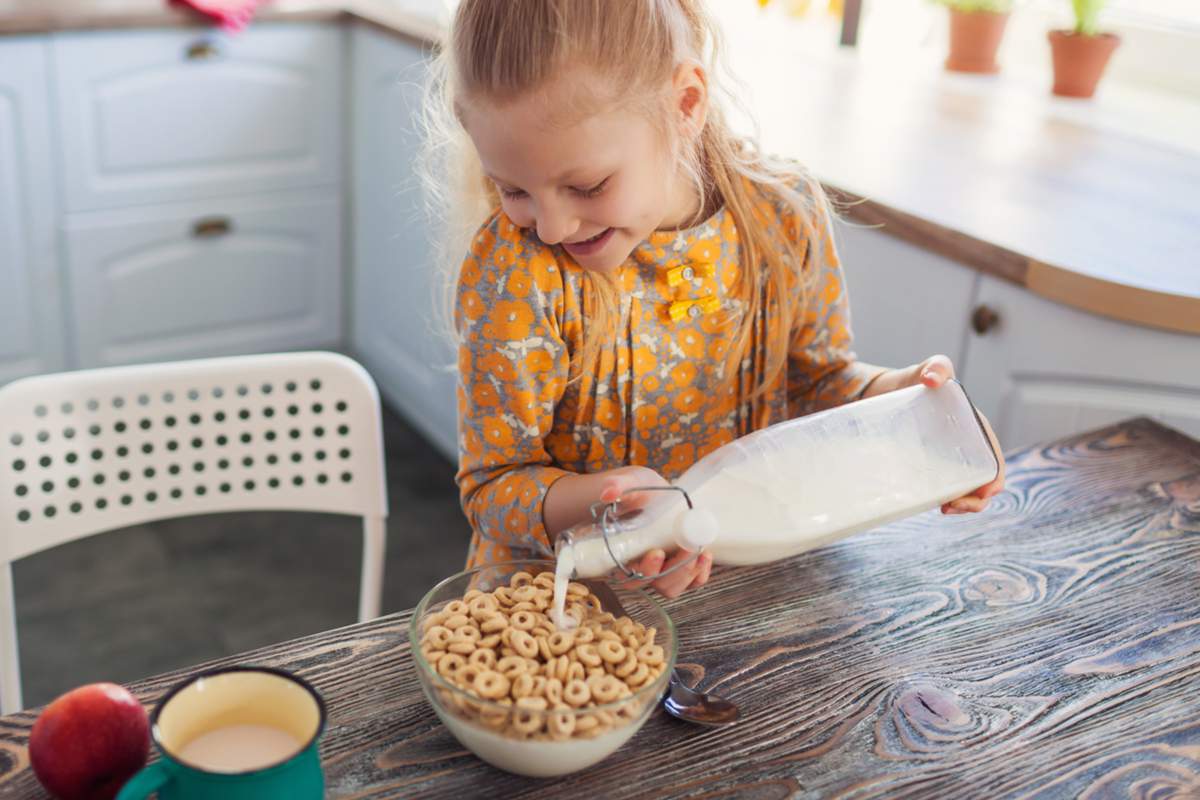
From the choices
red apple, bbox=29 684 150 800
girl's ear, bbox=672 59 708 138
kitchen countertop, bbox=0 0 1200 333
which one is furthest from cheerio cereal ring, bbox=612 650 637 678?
kitchen countertop, bbox=0 0 1200 333

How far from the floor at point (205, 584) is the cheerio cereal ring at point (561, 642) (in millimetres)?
1346

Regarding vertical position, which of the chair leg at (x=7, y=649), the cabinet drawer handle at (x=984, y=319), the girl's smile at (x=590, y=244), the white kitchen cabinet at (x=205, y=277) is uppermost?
the girl's smile at (x=590, y=244)

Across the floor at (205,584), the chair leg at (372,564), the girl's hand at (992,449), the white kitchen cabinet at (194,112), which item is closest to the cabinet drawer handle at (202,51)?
the white kitchen cabinet at (194,112)

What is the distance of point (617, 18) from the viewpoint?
0.85 meters

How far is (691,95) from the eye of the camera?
926 mm

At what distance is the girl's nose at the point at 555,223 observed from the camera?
0.85m

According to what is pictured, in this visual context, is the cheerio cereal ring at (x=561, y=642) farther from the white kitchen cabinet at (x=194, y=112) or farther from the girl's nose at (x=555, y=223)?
the white kitchen cabinet at (x=194, y=112)

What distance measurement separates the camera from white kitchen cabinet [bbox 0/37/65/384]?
85.3 inches

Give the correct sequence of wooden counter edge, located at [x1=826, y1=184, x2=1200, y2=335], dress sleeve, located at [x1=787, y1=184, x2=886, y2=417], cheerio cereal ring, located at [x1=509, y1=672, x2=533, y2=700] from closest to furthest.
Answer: cheerio cereal ring, located at [x1=509, y1=672, x2=533, y2=700] → dress sleeve, located at [x1=787, y1=184, x2=886, y2=417] → wooden counter edge, located at [x1=826, y1=184, x2=1200, y2=335]

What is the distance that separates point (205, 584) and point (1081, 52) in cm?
176

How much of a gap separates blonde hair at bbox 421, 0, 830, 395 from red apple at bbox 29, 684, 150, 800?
458mm

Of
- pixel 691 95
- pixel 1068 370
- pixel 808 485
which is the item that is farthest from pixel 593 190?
pixel 1068 370

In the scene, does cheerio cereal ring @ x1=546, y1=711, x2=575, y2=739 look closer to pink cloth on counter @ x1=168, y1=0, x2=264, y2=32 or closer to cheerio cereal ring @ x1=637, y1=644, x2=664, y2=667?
cheerio cereal ring @ x1=637, y1=644, x2=664, y2=667

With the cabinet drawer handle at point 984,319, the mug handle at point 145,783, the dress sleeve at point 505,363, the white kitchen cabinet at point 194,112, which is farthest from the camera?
the white kitchen cabinet at point 194,112
